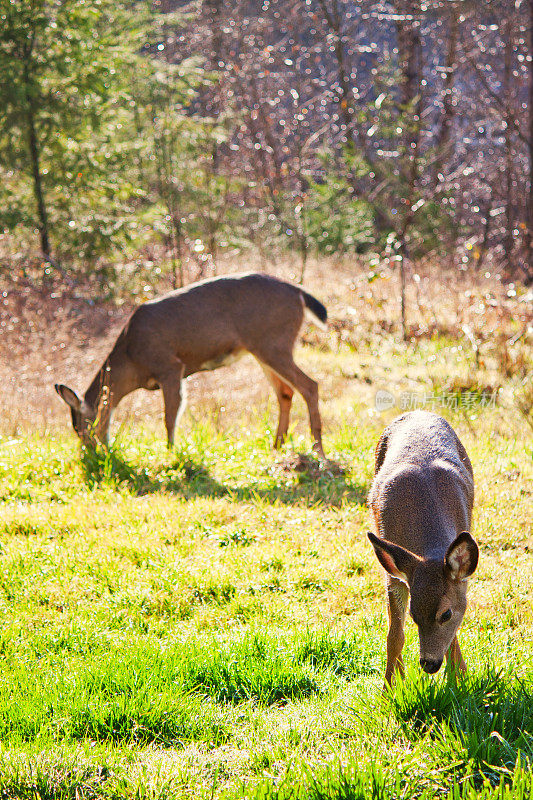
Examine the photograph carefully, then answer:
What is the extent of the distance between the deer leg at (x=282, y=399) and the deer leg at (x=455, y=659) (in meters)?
4.21

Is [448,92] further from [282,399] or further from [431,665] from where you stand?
[431,665]

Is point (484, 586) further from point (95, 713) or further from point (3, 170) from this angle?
point (3, 170)

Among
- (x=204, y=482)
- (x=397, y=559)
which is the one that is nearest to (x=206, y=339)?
(x=204, y=482)

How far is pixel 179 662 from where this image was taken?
367 cm

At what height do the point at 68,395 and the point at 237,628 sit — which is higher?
the point at 68,395

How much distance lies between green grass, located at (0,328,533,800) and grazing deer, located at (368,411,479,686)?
286 millimetres

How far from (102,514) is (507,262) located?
13204 mm

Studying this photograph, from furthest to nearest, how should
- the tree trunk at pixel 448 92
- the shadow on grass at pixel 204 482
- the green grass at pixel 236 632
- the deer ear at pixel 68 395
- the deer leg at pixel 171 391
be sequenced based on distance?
the tree trunk at pixel 448 92
the deer leg at pixel 171 391
the deer ear at pixel 68 395
the shadow on grass at pixel 204 482
the green grass at pixel 236 632

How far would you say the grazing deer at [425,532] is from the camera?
2.85 m

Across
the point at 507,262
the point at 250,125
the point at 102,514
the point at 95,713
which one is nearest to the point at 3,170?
the point at 250,125

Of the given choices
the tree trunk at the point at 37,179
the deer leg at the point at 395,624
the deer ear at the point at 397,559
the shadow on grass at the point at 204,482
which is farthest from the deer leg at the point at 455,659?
the tree trunk at the point at 37,179

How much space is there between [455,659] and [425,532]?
0.57 meters

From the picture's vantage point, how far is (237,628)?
13.5 feet

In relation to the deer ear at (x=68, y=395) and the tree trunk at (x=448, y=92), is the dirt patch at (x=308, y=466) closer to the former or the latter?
the deer ear at (x=68, y=395)
